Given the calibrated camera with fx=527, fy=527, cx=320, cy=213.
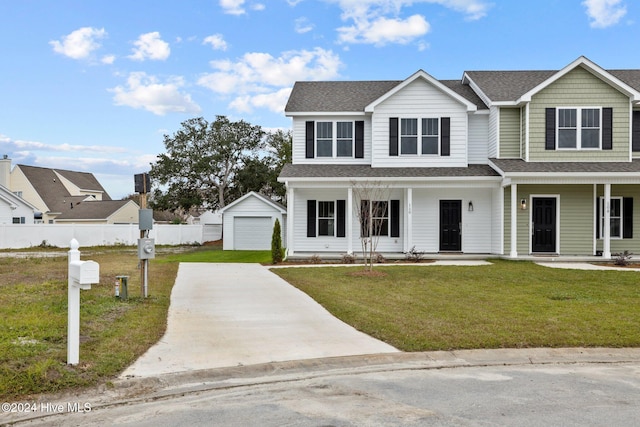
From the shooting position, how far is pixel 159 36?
19.5 meters

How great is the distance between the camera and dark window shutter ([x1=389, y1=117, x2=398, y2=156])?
2047 cm

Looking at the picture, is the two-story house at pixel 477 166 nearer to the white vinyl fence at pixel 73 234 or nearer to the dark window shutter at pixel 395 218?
the dark window shutter at pixel 395 218

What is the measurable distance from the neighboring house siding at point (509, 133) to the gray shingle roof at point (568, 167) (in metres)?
0.78

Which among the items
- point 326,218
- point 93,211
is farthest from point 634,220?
point 93,211

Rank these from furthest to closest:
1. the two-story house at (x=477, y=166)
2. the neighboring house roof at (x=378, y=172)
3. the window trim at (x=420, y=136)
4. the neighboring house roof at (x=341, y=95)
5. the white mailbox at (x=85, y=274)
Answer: the neighboring house roof at (x=341, y=95), the window trim at (x=420, y=136), the neighboring house roof at (x=378, y=172), the two-story house at (x=477, y=166), the white mailbox at (x=85, y=274)

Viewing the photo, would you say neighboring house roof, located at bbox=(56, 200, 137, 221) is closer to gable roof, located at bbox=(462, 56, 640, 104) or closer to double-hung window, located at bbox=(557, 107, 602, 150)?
gable roof, located at bbox=(462, 56, 640, 104)

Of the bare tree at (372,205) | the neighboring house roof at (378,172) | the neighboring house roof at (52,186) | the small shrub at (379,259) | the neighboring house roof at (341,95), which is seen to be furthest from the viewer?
the neighboring house roof at (52,186)

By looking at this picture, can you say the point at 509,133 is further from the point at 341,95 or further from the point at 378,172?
the point at 341,95

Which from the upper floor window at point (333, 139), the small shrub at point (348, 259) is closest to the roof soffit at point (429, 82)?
the upper floor window at point (333, 139)

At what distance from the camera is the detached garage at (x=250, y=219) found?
2964cm

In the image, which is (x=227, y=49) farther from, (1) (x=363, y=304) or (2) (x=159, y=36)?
(1) (x=363, y=304)

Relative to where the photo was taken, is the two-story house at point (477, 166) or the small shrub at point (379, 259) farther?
the two-story house at point (477, 166)

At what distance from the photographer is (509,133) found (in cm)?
2019

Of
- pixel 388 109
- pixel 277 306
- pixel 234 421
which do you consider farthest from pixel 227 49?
pixel 234 421
